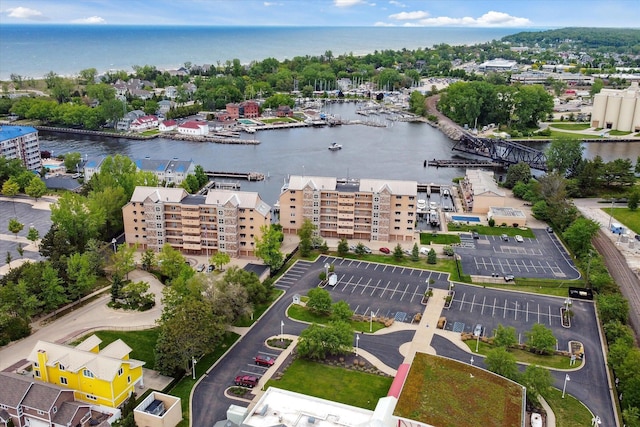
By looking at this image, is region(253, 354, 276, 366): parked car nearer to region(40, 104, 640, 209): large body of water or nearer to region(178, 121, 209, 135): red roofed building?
region(40, 104, 640, 209): large body of water

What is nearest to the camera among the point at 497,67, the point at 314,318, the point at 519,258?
the point at 314,318

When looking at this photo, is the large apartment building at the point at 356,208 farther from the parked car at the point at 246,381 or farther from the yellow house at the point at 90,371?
the yellow house at the point at 90,371

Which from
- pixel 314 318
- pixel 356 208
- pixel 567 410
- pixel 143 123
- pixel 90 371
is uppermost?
pixel 143 123

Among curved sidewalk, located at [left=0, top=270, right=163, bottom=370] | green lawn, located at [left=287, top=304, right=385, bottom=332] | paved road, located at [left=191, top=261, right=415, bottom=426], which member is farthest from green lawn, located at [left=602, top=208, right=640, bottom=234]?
curved sidewalk, located at [left=0, top=270, right=163, bottom=370]

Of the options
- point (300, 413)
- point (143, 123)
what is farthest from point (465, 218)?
point (143, 123)

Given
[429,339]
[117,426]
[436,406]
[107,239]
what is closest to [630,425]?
[436,406]

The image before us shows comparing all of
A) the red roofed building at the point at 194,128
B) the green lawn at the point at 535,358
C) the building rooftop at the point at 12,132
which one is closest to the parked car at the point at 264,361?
the green lawn at the point at 535,358

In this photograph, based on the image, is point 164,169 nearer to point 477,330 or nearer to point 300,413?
point 477,330
